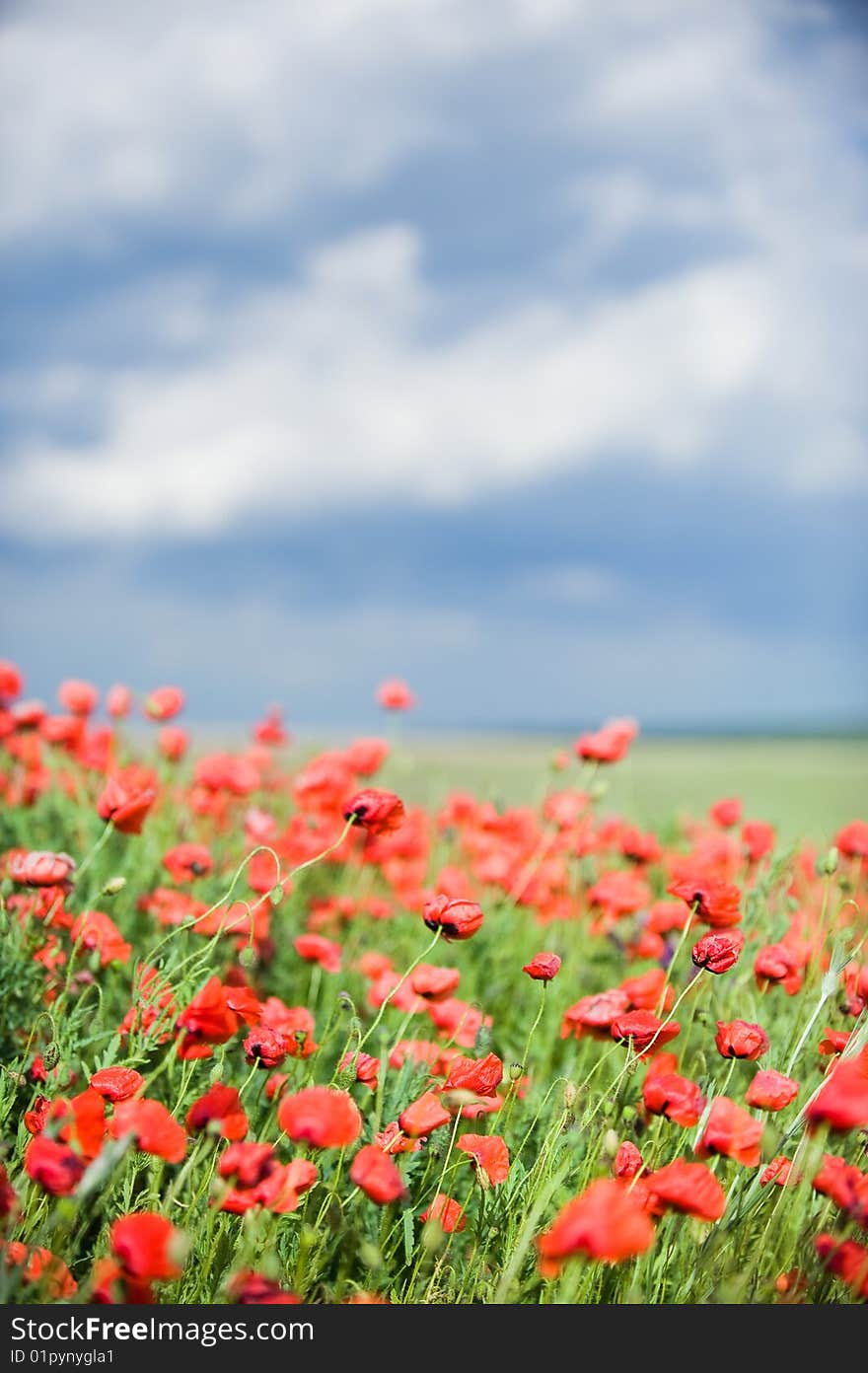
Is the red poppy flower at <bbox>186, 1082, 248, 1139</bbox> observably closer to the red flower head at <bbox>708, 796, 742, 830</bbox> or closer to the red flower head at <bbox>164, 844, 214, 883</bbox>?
the red flower head at <bbox>164, 844, 214, 883</bbox>

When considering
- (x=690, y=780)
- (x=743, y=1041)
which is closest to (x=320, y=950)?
(x=743, y=1041)

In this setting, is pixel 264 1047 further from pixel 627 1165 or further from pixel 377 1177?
pixel 627 1165

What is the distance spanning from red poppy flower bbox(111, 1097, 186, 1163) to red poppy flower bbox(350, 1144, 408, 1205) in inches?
8.3

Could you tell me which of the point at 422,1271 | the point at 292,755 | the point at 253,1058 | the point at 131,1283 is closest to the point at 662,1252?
the point at 422,1271

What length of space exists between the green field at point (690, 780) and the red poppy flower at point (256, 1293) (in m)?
1.41

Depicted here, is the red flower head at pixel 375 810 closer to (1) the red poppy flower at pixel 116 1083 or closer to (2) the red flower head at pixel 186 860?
(1) the red poppy flower at pixel 116 1083

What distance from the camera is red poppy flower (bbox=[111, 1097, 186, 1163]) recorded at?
1.16m

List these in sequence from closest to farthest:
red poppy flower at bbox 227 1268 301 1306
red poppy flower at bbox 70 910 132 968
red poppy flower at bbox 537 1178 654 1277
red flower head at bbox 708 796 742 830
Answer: red poppy flower at bbox 537 1178 654 1277 → red poppy flower at bbox 227 1268 301 1306 → red poppy flower at bbox 70 910 132 968 → red flower head at bbox 708 796 742 830

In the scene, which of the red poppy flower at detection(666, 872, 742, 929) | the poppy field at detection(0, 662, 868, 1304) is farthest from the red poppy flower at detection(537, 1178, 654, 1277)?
the red poppy flower at detection(666, 872, 742, 929)

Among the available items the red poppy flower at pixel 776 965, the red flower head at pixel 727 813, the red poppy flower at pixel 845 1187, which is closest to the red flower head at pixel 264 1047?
the red poppy flower at pixel 845 1187

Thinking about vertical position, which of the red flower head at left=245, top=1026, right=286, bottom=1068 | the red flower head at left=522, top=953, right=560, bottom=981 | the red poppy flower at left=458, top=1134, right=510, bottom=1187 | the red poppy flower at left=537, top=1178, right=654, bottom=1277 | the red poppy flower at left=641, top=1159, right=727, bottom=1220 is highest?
the red flower head at left=522, top=953, right=560, bottom=981

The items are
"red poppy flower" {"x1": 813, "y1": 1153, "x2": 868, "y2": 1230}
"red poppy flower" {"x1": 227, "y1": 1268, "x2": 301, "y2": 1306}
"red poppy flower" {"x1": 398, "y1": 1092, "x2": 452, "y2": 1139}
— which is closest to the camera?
"red poppy flower" {"x1": 227, "y1": 1268, "x2": 301, "y2": 1306}

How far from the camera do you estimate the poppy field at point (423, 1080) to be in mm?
1210

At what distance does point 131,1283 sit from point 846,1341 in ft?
2.64
